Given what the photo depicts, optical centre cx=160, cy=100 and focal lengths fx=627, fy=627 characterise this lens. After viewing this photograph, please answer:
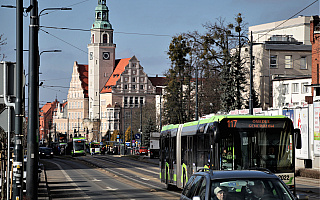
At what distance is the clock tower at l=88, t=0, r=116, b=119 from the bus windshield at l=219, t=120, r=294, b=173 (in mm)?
145298

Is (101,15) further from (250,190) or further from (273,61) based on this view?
(250,190)

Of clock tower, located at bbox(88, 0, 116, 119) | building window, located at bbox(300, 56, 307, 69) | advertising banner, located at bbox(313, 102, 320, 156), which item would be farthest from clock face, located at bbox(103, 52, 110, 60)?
advertising banner, located at bbox(313, 102, 320, 156)

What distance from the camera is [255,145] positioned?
1706 centimetres

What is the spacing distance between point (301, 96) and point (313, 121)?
32060 millimetres

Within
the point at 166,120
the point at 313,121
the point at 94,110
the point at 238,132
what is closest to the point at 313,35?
the point at 313,121

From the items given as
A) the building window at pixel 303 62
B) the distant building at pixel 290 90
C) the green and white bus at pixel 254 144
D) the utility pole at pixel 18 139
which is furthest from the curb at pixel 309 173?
the building window at pixel 303 62

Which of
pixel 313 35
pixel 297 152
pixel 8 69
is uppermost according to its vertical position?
pixel 313 35

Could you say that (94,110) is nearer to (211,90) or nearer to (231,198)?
(211,90)

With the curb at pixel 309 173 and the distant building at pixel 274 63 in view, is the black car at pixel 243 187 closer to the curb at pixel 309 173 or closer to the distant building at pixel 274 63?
the curb at pixel 309 173

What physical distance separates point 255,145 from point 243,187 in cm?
796

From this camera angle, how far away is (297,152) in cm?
3822

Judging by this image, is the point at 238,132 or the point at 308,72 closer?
the point at 238,132

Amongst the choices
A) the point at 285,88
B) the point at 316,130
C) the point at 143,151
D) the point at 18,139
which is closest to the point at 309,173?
the point at 316,130

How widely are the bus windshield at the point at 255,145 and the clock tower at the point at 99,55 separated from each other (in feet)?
477
